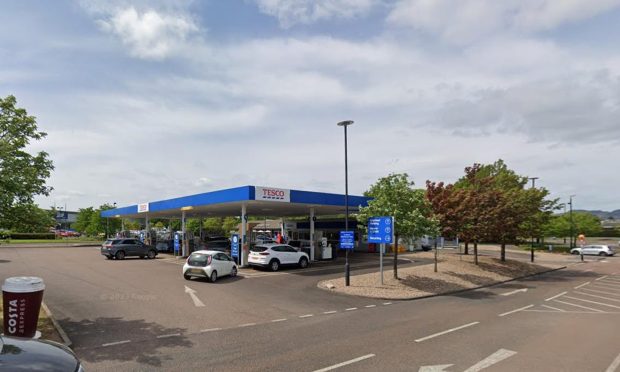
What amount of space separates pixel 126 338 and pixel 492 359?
816 cm

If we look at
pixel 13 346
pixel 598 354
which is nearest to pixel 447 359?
pixel 598 354

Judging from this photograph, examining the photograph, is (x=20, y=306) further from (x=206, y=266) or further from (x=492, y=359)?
(x=206, y=266)

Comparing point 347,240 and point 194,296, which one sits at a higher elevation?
point 347,240

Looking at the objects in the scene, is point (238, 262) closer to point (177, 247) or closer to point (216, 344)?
point (177, 247)

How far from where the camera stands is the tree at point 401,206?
827 inches

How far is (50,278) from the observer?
65.6ft

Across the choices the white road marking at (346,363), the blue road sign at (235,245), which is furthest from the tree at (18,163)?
the blue road sign at (235,245)

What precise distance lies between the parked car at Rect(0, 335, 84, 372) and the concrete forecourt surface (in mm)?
3170

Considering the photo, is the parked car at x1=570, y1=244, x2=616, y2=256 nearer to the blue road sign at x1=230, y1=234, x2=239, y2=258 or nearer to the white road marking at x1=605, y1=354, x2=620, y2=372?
the blue road sign at x1=230, y1=234, x2=239, y2=258

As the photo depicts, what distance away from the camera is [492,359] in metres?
8.83

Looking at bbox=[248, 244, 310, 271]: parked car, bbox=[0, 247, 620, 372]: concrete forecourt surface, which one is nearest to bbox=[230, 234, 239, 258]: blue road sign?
bbox=[248, 244, 310, 271]: parked car

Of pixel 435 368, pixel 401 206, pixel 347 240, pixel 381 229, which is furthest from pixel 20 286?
pixel 401 206

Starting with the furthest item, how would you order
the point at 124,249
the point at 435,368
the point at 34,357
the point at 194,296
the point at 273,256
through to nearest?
the point at 124,249 < the point at 273,256 < the point at 194,296 < the point at 435,368 < the point at 34,357

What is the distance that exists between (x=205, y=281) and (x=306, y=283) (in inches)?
193
